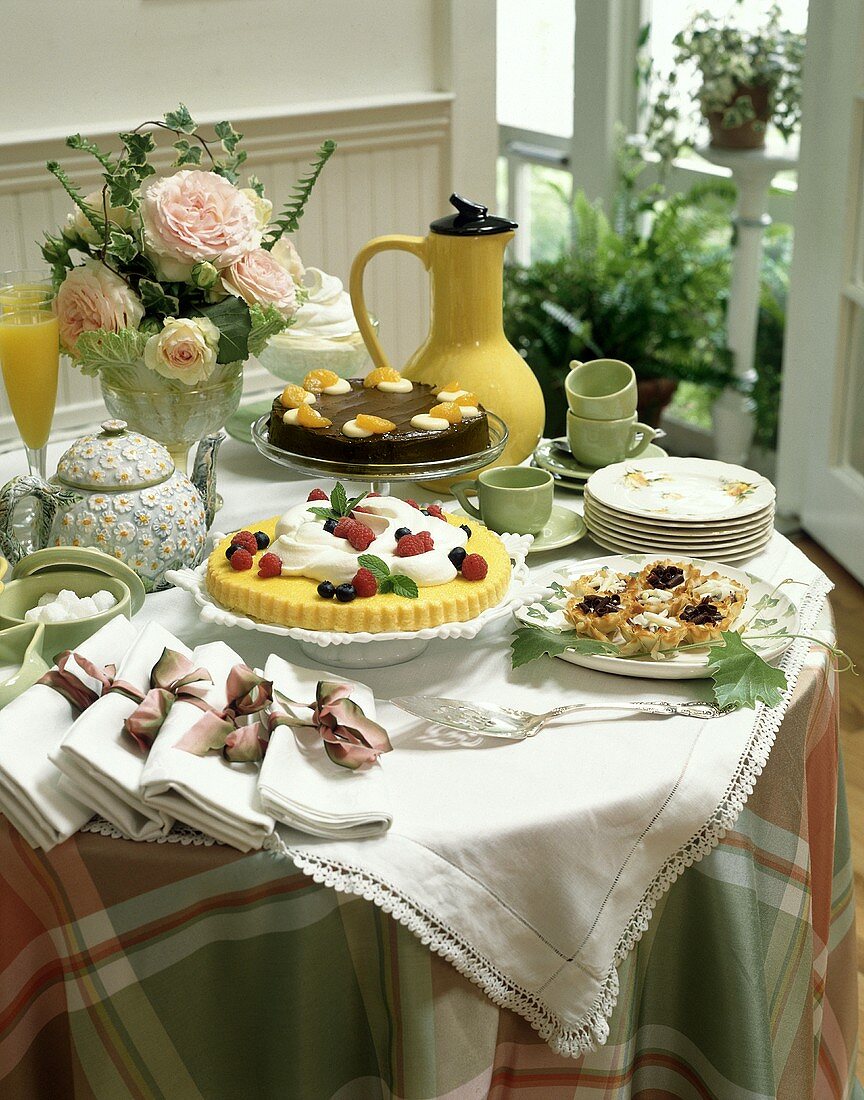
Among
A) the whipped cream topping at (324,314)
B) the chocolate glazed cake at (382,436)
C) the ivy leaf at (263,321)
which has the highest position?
the ivy leaf at (263,321)

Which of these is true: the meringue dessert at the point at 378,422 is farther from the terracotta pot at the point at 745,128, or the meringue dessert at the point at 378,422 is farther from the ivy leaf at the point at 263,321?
the terracotta pot at the point at 745,128

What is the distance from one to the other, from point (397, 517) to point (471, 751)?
28 centimetres

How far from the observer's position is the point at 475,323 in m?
1.58

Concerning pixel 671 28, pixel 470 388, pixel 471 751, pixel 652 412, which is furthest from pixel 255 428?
pixel 671 28

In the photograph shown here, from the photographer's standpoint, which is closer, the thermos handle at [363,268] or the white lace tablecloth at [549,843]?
the white lace tablecloth at [549,843]

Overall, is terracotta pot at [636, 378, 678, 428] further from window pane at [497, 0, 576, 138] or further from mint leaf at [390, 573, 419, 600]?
mint leaf at [390, 573, 419, 600]

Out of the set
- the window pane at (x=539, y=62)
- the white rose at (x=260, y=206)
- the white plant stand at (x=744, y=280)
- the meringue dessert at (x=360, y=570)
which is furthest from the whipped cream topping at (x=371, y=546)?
the window pane at (x=539, y=62)

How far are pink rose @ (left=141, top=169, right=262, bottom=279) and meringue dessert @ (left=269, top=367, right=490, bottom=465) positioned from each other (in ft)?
0.62

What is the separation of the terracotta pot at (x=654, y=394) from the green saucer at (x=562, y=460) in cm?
236

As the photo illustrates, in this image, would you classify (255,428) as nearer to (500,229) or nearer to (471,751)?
(500,229)

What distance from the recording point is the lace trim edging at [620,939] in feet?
2.91

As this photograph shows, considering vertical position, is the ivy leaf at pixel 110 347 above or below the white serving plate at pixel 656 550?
above

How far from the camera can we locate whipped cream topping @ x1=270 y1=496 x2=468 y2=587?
3.64 ft


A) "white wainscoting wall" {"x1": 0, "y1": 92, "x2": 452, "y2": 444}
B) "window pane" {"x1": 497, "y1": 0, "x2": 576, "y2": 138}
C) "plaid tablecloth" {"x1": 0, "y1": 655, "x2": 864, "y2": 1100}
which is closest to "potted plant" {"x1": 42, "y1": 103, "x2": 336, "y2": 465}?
"plaid tablecloth" {"x1": 0, "y1": 655, "x2": 864, "y2": 1100}
